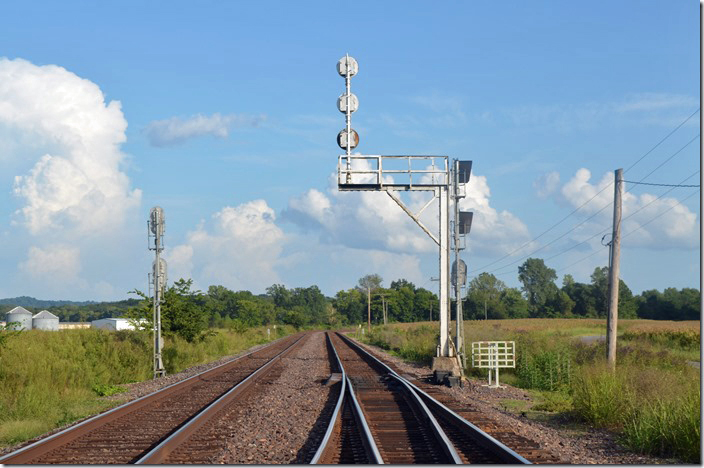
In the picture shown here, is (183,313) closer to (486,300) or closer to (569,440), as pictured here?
(569,440)

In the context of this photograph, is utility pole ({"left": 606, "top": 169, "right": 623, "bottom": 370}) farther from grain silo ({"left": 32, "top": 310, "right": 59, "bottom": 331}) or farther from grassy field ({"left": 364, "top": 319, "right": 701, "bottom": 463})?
grain silo ({"left": 32, "top": 310, "right": 59, "bottom": 331})

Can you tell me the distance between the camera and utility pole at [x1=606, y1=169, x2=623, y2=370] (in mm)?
19462

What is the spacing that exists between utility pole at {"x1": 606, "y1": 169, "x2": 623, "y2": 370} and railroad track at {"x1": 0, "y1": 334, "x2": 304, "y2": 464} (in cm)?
1015

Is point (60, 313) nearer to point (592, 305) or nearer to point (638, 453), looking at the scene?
point (592, 305)

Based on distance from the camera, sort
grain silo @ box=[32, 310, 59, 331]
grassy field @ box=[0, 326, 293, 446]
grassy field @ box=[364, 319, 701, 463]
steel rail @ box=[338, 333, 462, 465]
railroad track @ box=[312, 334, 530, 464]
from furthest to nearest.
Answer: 1. grain silo @ box=[32, 310, 59, 331]
2. grassy field @ box=[0, 326, 293, 446]
3. grassy field @ box=[364, 319, 701, 463]
4. railroad track @ box=[312, 334, 530, 464]
5. steel rail @ box=[338, 333, 462, 465]

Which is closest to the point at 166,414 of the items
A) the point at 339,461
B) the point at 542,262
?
the point at 339,461

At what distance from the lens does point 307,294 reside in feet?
618

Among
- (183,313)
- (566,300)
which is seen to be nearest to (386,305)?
(566,300)

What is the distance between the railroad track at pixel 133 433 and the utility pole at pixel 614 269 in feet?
33.3

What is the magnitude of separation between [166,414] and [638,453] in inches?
346

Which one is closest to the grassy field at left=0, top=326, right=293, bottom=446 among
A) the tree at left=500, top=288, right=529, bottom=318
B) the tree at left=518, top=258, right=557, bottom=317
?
the tree at left=500, top=288, right=529, bottom=318

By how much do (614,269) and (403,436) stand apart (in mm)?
10710

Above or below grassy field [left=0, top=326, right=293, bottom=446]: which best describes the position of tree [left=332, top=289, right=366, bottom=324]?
below

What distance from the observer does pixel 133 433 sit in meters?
11.8
